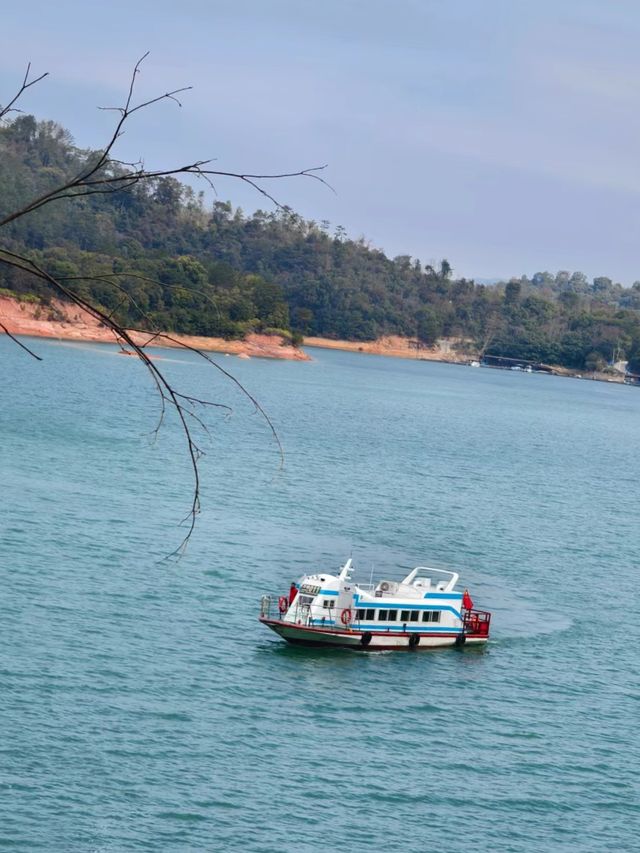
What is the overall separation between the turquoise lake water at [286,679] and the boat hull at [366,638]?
63 centimetres

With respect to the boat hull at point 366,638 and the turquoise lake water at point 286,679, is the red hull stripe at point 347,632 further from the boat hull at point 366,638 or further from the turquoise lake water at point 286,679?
the turquoise lake water at point 286,679

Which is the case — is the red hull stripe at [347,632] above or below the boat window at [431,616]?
below

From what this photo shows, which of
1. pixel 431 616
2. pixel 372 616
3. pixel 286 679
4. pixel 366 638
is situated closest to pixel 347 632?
pixel 366 638

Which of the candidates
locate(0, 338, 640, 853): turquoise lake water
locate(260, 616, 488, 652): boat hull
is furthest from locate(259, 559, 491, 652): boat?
locate(0, 338, 640, 853): turquoise lake water

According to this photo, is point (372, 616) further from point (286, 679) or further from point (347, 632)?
point (286, 679)

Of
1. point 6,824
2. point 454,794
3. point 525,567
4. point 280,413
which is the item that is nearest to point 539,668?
point 454,794

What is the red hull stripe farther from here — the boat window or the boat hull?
the boat window

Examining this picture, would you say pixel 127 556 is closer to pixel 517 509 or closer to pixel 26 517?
pixel 26 517

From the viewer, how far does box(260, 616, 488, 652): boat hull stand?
147ft

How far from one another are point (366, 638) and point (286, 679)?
6.55 metres

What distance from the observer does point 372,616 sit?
47.0 meters

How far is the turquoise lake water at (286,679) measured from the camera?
29.7 meters

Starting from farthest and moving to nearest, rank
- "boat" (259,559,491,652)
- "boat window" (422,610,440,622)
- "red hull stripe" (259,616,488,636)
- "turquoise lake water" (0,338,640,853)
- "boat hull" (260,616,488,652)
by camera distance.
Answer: "boat window" (422,610,440,622) → "boat" (259,559,491,652) → "boat hull" (260,616,488,652) → "red hull stripe" (259,616,488,636) → "turquoise lake water" (0,338,640,853)

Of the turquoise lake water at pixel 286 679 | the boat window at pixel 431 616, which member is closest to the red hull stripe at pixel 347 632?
the boat window at pixel 431 616
